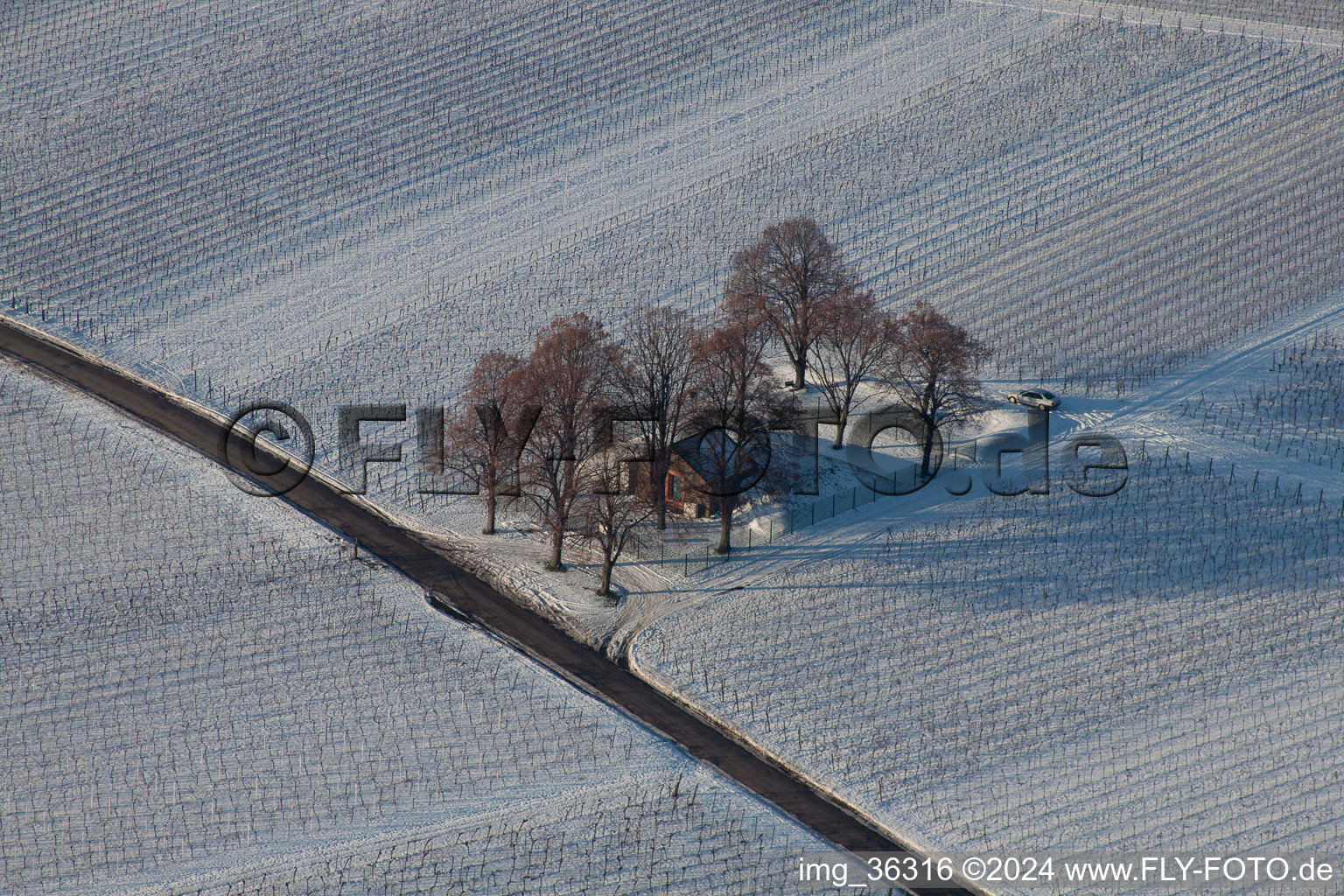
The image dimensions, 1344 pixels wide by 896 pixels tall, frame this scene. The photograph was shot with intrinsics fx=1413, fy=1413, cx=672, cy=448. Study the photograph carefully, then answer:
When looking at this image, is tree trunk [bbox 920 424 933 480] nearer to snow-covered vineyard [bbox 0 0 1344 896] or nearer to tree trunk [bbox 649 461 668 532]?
snow-covered vineyard [bbox 0 0 1344 896]

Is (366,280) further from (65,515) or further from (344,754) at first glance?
(344,754)

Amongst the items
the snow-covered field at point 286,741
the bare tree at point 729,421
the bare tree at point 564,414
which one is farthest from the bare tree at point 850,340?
the snow-covered field at point 286,741

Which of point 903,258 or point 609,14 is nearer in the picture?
point 903,258

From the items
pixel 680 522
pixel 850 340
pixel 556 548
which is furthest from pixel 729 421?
pixel 556 548

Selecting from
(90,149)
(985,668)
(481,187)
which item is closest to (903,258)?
(481,187)

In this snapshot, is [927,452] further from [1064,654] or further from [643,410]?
[643,410]

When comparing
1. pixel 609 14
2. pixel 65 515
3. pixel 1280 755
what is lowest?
pixel 1280 755

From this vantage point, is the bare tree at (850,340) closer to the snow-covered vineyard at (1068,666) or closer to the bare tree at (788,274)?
the bare tree at (788,274)
